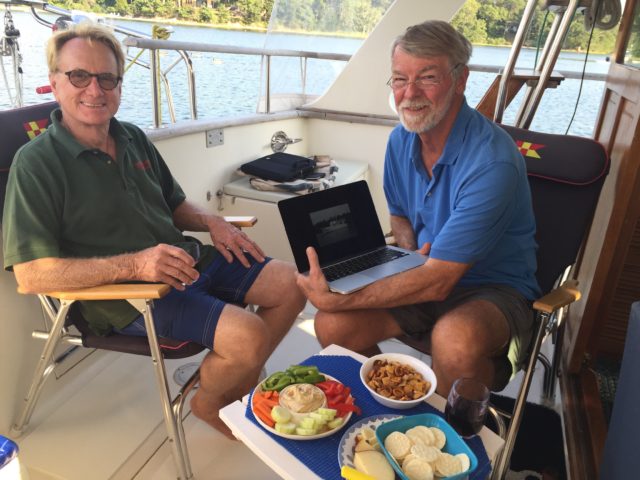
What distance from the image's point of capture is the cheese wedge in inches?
34.8

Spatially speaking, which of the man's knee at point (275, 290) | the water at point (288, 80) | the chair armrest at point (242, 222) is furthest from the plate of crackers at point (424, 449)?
the water at point (288, 80)

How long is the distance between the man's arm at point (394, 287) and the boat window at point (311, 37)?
7.27 ft

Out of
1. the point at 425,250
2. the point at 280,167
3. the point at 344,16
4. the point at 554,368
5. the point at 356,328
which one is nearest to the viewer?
the point at 356,328

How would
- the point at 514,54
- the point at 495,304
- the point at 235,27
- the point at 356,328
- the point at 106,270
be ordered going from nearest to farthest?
the point at 106,270 → the point at 495,304 → the point at 356,328 → the point at 514,54 → the point at 235,27

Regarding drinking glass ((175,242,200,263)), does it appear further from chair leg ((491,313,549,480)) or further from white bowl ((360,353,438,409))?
chair leg ((491,313,549,480))

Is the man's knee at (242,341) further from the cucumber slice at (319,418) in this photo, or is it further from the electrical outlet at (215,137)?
the electrical outlet at (215,137)

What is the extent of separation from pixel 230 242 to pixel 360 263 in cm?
48

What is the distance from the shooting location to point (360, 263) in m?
1.60

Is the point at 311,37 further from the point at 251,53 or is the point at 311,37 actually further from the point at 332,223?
the point at 332,223

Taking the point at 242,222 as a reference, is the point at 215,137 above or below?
above

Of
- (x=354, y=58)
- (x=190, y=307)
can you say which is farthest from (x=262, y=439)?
(x=354, y=58)

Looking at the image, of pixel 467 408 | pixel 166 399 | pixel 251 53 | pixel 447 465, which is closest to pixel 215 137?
pixel 251 53

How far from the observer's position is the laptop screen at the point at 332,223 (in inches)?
59.4

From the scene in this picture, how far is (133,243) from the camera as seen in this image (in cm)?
153
